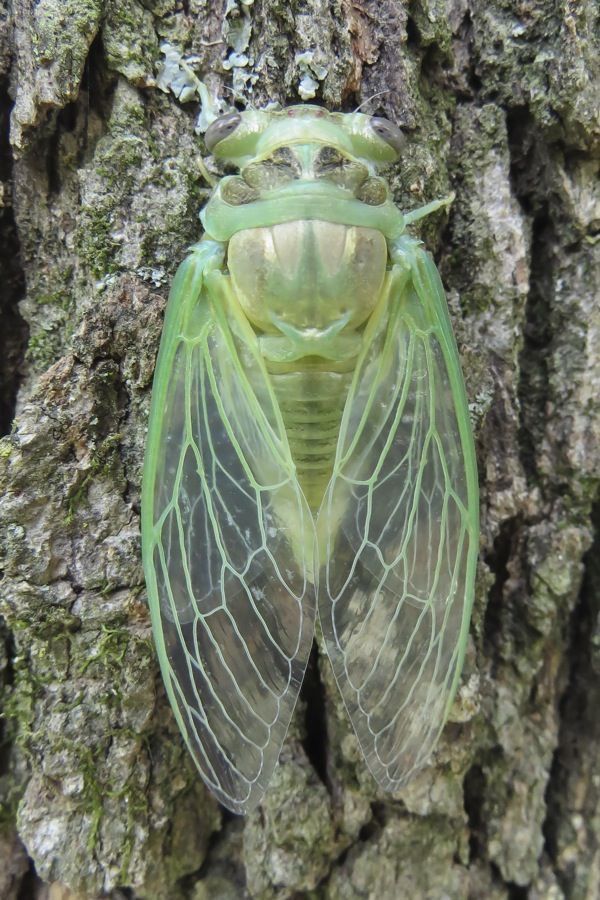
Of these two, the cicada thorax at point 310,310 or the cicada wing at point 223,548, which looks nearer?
the cicada wing at point 223,548

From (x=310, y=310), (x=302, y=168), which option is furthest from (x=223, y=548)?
(x=302, y=168)

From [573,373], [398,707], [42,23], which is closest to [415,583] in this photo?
[398,707]

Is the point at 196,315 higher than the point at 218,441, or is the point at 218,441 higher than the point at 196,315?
the point at 196,315

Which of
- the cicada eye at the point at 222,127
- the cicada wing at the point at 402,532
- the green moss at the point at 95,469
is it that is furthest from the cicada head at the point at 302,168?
the green moss at the point at 95,469

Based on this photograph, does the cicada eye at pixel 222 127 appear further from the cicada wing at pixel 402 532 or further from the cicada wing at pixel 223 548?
the cicada wing at pixel 402 532

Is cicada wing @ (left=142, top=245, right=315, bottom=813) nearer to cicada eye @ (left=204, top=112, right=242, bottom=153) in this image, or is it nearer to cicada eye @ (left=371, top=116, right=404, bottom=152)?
cicada eye @ (left=204, top=112, right=242, bottom=153)

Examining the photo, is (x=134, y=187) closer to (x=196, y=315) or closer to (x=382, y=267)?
(x=196, y=315)

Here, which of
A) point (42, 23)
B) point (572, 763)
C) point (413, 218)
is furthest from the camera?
point (572, 763)
